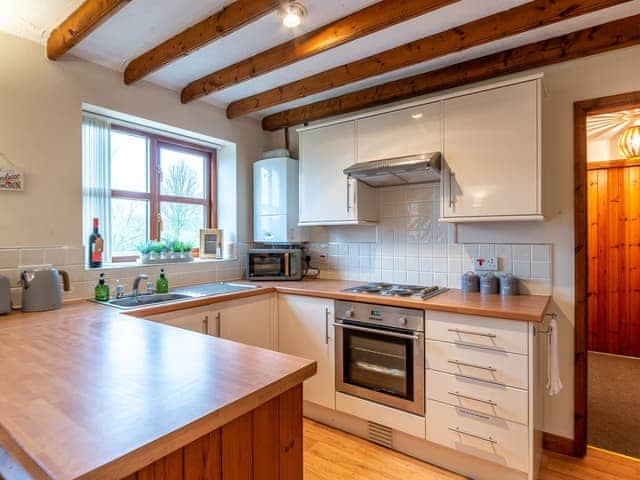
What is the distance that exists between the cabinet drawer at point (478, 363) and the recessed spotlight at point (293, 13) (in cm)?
185

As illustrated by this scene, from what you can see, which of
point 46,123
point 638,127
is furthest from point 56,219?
point 638,127

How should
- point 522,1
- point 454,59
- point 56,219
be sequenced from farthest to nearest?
point 454,59
point 56,219
point 522,1

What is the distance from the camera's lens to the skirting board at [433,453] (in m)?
1.87

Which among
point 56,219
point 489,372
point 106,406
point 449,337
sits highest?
point 56,219

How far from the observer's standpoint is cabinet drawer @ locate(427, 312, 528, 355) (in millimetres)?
1757

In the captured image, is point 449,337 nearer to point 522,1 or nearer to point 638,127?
point 522,1

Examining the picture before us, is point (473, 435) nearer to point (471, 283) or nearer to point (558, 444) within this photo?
point (558, 444)

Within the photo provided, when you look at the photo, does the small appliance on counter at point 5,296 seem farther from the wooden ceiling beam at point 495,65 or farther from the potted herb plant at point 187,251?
the wooden ceiling beam at point 495,65

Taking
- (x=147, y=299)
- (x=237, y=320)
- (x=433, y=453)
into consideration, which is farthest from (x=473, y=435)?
(x=147, y=299)

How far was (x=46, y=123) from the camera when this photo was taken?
2066 mm

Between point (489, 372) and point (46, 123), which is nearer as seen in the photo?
point (489, 372)

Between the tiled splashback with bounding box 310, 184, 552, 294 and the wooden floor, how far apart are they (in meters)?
0.99

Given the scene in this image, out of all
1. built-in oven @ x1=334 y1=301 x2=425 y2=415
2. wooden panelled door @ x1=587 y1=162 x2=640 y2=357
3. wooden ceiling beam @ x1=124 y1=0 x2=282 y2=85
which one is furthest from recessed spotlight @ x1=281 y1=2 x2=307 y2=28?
wooden panelled door @ x1=587 y1=162 x2=640 y2=357

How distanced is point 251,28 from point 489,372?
2.26 m
